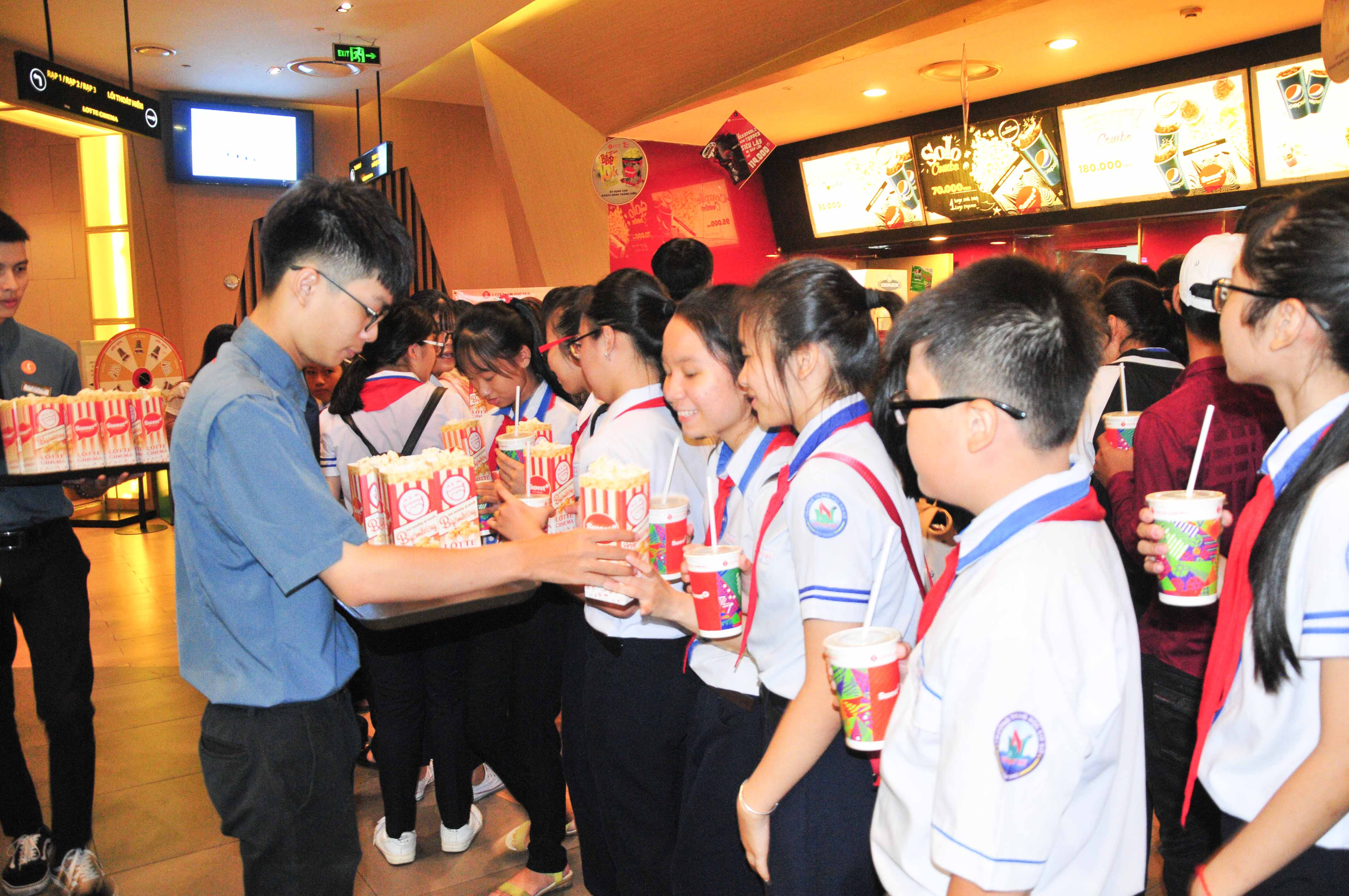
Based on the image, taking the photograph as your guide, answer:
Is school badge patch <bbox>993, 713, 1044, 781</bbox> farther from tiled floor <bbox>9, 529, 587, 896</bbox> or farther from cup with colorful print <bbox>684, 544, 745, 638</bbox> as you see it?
tiled floor <bbox>9, 529, 587, 896</bbox>

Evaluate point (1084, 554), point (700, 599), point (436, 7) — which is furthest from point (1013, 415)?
point (436, 7)

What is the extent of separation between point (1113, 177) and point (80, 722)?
7734mm

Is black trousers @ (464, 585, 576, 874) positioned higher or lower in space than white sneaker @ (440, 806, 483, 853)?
higher

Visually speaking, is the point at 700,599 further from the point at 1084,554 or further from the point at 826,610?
the point at 1084,554

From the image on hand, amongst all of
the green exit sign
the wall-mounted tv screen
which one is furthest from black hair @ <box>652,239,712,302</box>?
the wall-mounted tv screen

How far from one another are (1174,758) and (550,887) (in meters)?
1.96

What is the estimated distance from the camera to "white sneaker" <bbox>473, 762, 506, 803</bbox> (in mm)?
3830

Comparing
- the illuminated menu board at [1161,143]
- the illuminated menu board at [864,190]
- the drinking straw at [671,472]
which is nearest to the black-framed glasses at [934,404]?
the drinking straw at [671,472]

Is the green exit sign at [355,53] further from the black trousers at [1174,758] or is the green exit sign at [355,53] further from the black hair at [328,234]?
the black trousers at [1174,758]

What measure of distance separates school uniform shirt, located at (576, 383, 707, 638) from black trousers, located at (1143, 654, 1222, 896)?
1197 millimetres

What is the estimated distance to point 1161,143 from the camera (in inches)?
282

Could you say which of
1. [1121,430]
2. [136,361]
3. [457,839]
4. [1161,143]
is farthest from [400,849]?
[1161,143]

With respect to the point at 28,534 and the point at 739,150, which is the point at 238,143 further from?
the point at 28,534

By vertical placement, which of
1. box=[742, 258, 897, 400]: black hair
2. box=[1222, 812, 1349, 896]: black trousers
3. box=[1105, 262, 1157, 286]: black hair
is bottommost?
box=[1222, 812, 1349, 896]: black trousers
